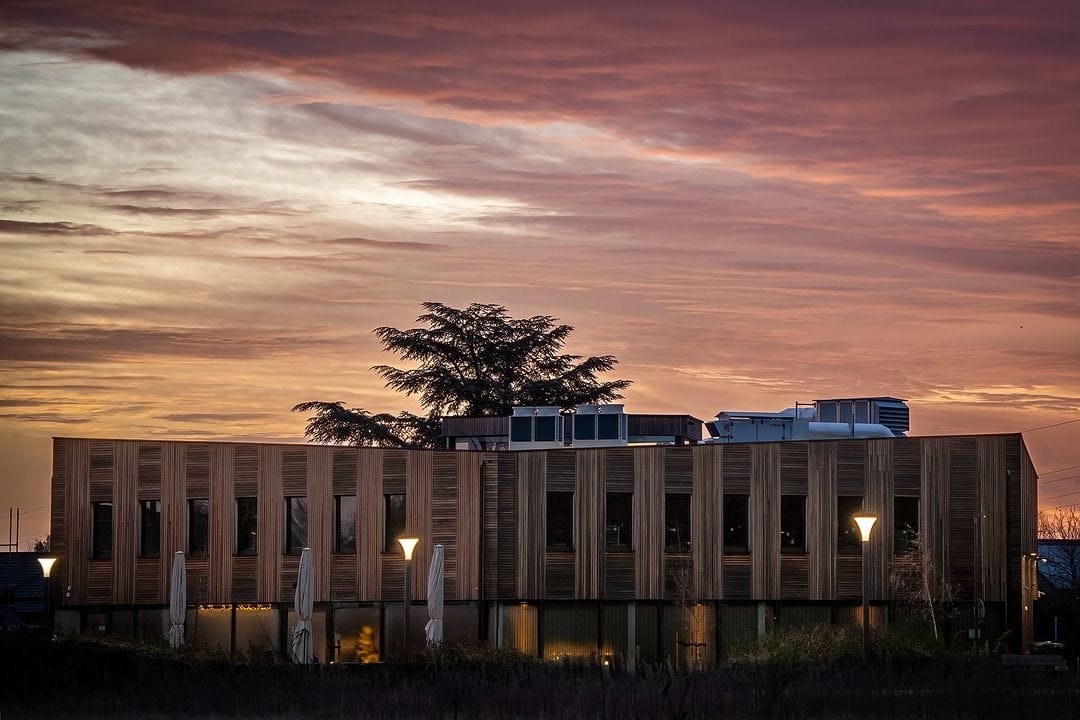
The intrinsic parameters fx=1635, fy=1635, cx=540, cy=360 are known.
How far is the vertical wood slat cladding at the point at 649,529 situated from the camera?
41781 millimetres

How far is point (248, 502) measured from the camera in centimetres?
4153

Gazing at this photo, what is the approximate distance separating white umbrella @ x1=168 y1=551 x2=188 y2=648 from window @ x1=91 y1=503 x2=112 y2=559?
3.49m

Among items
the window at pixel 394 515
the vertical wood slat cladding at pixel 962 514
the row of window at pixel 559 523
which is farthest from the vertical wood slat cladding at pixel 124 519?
the vertical wood slat cladding at pixel 962 514

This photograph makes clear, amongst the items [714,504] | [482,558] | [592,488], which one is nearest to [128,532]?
[482,558]

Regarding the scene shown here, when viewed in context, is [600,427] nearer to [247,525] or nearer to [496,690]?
[247,525]

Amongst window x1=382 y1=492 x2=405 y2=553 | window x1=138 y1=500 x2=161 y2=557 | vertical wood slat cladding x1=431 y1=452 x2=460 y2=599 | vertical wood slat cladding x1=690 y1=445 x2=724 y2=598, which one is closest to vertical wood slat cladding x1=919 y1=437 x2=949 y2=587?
vertical wood slat cladding x1=690 y1=445 x2=724 y2=598

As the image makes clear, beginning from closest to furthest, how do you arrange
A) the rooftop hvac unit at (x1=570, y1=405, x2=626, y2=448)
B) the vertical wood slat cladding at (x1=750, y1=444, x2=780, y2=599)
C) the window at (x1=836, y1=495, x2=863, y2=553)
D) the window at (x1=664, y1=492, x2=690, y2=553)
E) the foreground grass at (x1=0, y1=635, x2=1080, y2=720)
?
1. the foreground grass at (x1=0, y1=635, x2=1080, y2=720)
2. the window at (x1=836, y1=495, x2=863, y2=553)
3. the vertical wood slat cladding at (x1=750, y1=444, x2=780, y2=599)
4. the window at (x1=664, y1=492, x2=690, y2=553)
5. the rooftop hvac unit at (x1=570, y1=405, x2=626, y2=448)

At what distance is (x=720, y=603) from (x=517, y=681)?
18.4m

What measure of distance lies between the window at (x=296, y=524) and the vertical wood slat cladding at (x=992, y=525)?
16.7m

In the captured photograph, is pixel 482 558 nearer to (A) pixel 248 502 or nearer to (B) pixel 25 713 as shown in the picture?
(A) pixel 248 502

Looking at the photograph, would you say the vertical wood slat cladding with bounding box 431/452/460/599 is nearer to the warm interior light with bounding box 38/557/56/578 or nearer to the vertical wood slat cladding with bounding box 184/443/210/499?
the vertical wood slat cladding with bounding box 184/443/210/499

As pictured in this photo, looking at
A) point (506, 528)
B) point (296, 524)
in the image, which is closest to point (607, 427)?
point (506, 528)

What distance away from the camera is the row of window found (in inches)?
1622

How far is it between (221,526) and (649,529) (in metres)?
10.9
